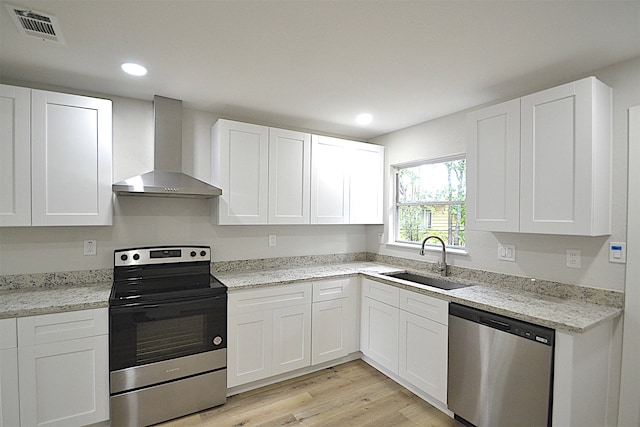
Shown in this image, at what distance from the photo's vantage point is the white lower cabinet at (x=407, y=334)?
7.75 feet

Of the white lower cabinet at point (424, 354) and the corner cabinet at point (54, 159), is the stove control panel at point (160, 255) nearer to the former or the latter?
the corner cabinet at point (54, 159)

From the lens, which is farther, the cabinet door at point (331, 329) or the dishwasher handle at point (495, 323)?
the cabinet door at point (331, 329)

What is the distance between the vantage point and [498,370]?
1.99 meters

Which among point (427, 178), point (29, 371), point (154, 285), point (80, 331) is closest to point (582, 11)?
point (427, 178)

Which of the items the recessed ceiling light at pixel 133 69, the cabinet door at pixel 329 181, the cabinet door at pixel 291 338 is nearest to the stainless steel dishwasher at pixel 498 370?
the cabinet door at pixel 291 338

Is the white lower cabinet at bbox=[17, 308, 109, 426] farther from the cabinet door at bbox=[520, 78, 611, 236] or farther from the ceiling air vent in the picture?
the cabinet door at bbox=[520, 78, 611, 236]

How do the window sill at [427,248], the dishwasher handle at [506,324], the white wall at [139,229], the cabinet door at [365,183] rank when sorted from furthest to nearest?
the cabinet door at [365,183] → the window sill at [427,248] → the white wall at [139,229] → the dishwasher handle at [506,324]

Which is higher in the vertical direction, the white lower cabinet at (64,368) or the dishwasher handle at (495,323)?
the dishwasher handle at (495,323)

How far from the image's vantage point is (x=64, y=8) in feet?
4.90

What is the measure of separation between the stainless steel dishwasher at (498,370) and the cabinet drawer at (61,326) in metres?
2.40

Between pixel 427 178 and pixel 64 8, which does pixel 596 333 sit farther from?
pixel 64 8

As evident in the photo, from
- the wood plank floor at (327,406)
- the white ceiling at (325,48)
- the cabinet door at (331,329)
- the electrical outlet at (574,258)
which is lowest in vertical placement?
the wood plank floor at (327,406)

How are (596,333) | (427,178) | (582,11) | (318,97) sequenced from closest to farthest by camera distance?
(582,11) < (596,333) < (318,97) < (427,178)

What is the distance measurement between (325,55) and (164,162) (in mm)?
1665
